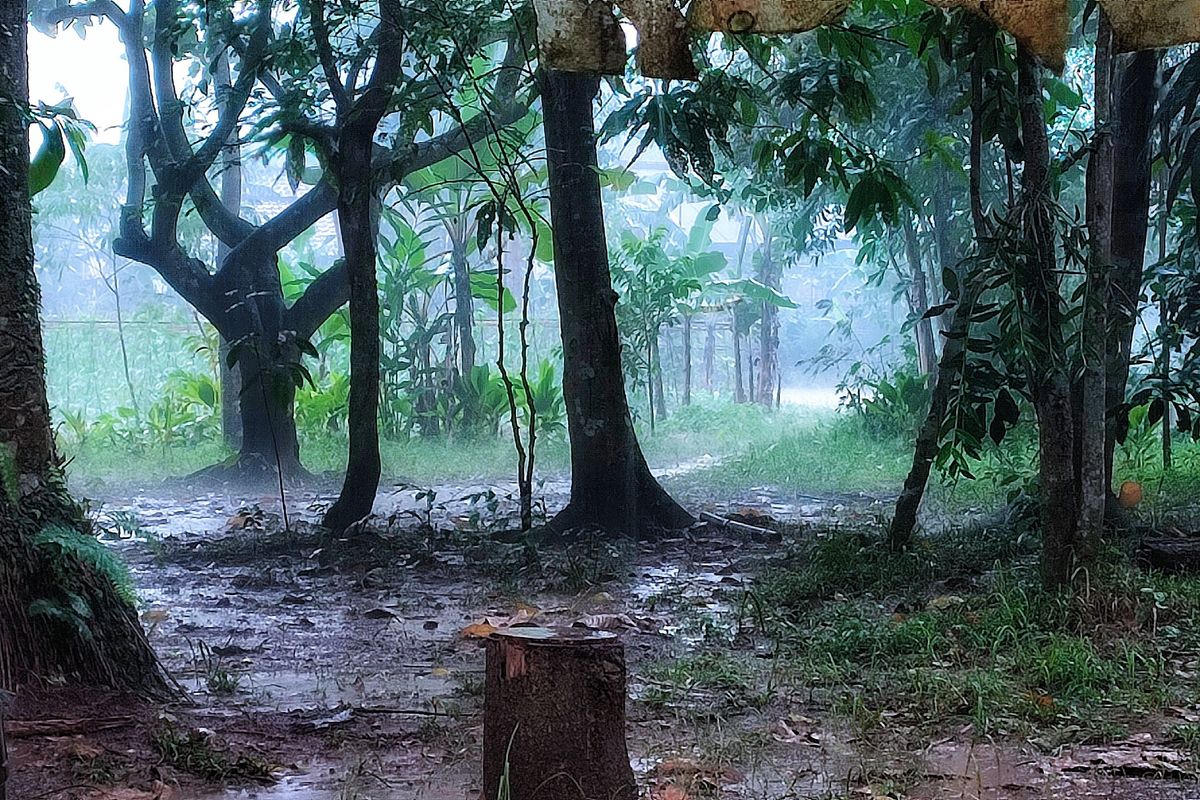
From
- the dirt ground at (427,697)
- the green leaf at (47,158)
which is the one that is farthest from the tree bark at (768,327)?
the green leaf at (47,158)

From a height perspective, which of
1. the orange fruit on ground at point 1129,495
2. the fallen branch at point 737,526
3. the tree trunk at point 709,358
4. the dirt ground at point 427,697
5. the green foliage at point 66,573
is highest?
the tree trunk at point 709,358

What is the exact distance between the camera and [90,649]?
10.6 feet

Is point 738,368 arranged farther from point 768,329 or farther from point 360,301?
point 360,301

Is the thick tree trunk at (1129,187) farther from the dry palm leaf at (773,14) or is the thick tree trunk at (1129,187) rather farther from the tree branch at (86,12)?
the tree branch at (86,12)

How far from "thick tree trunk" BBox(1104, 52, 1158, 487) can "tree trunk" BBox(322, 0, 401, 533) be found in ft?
12.0

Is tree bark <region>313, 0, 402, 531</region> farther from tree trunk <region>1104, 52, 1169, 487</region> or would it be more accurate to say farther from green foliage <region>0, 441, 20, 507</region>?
tree trunk <region>1104, 52, 1169, 487</region>

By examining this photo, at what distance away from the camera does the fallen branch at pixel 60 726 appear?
289 centimetres

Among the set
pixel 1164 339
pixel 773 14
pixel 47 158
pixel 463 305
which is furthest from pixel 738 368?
pixel 773 14

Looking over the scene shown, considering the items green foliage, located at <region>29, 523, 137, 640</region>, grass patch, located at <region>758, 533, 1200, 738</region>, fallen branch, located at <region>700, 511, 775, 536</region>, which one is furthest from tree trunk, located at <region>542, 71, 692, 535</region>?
green foliage, located at <region>29, 523, 137, 640</region>

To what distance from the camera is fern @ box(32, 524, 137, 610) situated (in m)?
3.18

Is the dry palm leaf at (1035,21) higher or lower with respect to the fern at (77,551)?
higher

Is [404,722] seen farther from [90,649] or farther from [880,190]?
[880,190]

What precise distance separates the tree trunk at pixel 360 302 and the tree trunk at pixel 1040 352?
3.58 metres

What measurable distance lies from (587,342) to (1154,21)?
3799mm
